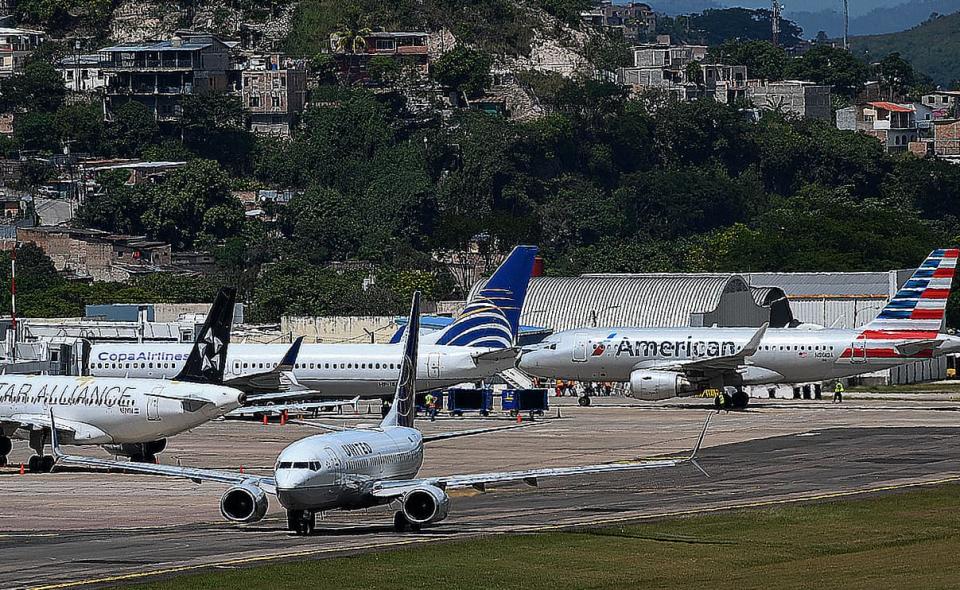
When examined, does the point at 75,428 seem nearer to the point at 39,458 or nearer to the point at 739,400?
the point at 39,458

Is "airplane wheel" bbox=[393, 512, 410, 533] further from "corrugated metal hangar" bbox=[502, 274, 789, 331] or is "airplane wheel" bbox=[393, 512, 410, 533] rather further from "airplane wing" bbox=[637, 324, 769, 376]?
"corrugated metal hangar" bbox=[502, 274, 789, 331]

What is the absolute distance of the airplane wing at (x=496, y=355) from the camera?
86.8 m

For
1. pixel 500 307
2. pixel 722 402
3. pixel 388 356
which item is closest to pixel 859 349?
pixel 722 402

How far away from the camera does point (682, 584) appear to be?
3553 cm

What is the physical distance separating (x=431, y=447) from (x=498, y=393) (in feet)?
137

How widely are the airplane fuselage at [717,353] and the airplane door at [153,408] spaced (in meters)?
41.6

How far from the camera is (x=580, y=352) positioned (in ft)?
326

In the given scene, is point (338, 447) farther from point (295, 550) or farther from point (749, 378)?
point (749, 378)

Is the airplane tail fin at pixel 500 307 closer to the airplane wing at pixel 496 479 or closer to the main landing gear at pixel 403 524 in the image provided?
the main landing gear at pixel 403 524

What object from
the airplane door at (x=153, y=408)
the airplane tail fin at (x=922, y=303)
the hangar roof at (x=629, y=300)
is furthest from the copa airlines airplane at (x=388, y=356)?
the hangar roof at (x=629, y=300)

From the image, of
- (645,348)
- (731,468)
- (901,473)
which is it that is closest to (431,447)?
(731,468)

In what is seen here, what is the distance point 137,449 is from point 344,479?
24.6 metres

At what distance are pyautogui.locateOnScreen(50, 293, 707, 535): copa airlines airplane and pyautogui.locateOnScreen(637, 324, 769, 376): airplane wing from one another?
5228cm

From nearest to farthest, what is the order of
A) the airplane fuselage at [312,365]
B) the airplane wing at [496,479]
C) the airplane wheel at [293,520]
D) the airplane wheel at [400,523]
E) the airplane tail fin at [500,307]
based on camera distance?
the airplane wing at [496,479], the airplane wheel at [293,520], the airplane wheel at [400,523], the airplane tail fin at [500,307], the airplane fuselage at [312,365]
